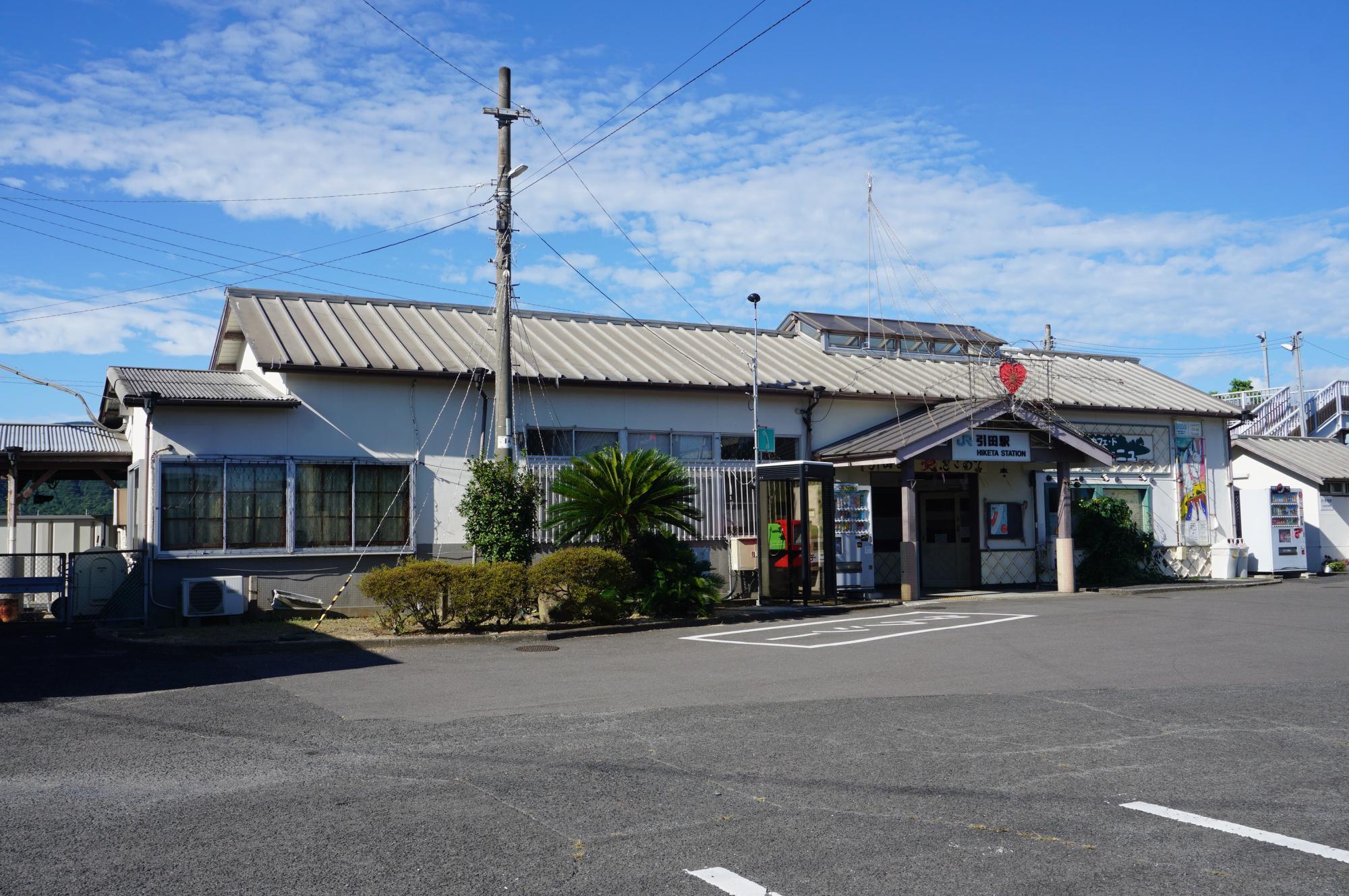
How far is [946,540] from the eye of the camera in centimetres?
2534

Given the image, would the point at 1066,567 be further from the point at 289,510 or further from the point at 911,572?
the point at 289,510

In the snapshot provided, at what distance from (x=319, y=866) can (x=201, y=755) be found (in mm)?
3051

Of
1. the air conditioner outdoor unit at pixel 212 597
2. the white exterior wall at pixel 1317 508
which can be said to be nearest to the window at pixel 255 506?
the air conditioner outdoor unit at pixel 212 597

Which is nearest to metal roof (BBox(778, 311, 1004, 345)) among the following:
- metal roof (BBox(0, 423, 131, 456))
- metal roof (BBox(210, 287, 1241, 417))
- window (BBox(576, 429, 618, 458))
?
metal roof (BBox(210, 287, 1241, 417))

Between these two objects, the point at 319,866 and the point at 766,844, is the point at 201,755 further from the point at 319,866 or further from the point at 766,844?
the point at 766,844

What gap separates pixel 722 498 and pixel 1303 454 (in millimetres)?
23335

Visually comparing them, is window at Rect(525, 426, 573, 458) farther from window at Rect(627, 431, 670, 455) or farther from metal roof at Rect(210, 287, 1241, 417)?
window at Rect(627, 431, 670, 455)

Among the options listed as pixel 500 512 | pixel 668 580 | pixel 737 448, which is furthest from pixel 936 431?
pixel 500 512

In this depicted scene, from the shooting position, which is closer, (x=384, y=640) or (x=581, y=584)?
(x=384, y=640)

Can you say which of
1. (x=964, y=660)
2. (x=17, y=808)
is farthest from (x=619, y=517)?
(x=17, y=808)

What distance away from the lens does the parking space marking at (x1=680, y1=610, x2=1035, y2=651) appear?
49.1ft

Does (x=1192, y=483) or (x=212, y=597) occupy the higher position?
(x=1192, y=483)

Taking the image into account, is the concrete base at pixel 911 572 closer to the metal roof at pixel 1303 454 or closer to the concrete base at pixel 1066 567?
the concrete base at pixel 1066 567

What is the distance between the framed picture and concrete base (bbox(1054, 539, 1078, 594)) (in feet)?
5.04
